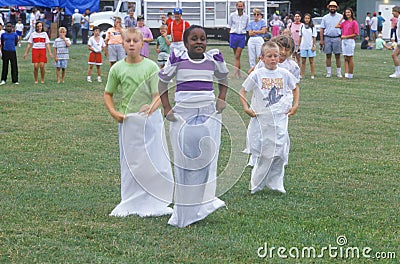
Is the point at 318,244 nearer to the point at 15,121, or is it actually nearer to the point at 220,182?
the point at 220,182

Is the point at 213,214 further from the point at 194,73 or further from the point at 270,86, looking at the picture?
the point at 270,86

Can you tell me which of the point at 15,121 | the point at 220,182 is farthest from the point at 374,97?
the point at 220,182

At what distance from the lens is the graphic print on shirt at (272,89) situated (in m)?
8.27

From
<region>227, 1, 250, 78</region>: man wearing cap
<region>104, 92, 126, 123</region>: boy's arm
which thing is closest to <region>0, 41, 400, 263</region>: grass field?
<region>104, 92, 126, 123</region>: boy's arm

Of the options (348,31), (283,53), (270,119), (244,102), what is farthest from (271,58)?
(348,31)

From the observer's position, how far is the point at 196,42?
6.60 metres

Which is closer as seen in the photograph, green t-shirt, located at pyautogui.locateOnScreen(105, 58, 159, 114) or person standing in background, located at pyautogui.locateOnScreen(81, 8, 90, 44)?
green t-shirt, located at pyautogui.locateOnScreen(105, 58, 159, 114)

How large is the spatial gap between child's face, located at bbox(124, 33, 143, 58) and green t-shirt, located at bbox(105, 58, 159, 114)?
11 centimetres

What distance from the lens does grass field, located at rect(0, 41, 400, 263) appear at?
6.25m

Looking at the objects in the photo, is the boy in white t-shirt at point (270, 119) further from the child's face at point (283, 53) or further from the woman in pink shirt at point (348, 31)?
the woman in pink shirt at point (348, 31)

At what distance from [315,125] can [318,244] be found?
7.54 meters

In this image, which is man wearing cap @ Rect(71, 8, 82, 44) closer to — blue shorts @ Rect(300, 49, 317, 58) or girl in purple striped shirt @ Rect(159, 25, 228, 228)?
blue shorts @ Rect(300, 49, 317, 58)

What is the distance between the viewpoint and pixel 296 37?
2300 cm

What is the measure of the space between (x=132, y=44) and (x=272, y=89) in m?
1.85
